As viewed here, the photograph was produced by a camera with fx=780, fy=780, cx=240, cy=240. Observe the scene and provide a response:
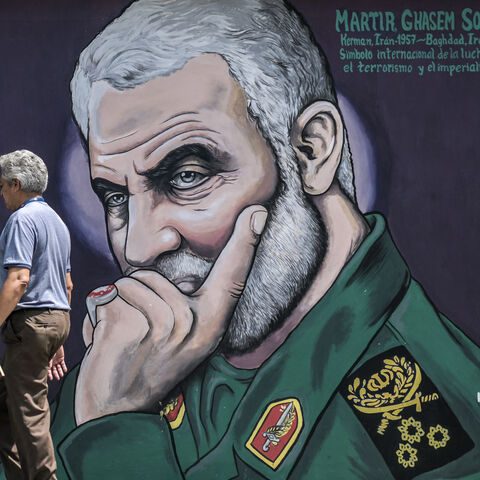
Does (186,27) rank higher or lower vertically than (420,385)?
higher

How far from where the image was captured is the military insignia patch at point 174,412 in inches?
191

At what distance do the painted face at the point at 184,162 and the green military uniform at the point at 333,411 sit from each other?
748 mm

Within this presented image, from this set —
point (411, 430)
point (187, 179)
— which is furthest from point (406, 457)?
point (187, 179)

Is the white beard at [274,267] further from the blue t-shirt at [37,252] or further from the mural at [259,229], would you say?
the blue t-shirt at [37,252]

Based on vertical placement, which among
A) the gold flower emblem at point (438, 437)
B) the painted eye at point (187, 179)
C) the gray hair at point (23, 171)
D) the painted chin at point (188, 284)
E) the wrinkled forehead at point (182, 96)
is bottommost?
the gold flower emblem at point (438, 437)

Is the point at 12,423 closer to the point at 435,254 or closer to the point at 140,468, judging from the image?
the point at 140,468

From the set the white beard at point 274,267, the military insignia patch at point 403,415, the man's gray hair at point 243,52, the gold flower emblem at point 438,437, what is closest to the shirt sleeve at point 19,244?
the white beard at point 274,267

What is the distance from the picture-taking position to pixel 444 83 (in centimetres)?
496

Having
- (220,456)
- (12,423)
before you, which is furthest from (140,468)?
(12,423)

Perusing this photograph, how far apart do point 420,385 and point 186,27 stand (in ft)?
8.78

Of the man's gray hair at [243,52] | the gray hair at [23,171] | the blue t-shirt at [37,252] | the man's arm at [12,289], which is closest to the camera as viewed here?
the man's arm at [12,289]

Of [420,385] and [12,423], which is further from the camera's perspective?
[420,385]

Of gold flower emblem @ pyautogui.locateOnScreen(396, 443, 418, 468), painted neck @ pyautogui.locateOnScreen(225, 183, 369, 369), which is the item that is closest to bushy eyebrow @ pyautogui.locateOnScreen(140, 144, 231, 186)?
painted neck @ pyautogui.locateOnScreen(225, 183, 369, 369)

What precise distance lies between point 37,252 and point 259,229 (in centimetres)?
151
